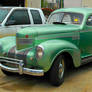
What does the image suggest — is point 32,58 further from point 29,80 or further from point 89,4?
point 89,4

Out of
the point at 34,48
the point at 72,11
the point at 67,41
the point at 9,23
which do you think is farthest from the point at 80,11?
the point at 9,23

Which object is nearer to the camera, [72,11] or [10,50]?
[10,50]

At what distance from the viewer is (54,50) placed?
14.0ft

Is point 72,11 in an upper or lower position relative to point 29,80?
upper

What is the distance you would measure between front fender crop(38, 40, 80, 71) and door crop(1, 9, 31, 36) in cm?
286

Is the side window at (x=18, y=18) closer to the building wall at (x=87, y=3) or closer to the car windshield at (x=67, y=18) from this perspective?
the car windshield at (x=67, y=18)

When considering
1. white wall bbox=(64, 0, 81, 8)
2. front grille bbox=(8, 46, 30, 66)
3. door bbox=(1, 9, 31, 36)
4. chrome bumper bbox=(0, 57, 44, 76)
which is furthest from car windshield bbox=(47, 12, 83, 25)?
white wall bbox=(64, 0, 81, 8)

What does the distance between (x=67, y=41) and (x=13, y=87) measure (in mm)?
1616

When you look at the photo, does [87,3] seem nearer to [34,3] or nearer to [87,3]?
[87,3]

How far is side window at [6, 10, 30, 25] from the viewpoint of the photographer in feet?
23.5

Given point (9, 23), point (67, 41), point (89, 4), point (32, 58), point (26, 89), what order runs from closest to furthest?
point (32, 58)
point (26, 89)
point (67, 41)
point (9, 23)
point (89, 4)

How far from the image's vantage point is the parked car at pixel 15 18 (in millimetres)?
7004

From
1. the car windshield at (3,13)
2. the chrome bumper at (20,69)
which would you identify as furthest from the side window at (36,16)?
the chrome bumper at (20,69)

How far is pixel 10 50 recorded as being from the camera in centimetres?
467
